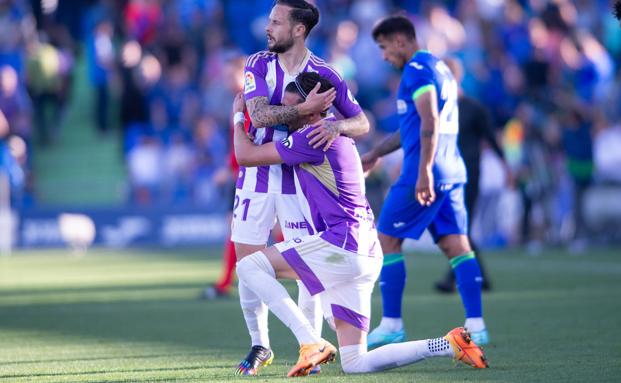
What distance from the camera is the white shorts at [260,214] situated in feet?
26.5

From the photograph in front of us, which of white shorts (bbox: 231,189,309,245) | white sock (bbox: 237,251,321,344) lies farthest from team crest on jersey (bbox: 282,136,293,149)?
white shorts (bbox: 231,189,309,245)

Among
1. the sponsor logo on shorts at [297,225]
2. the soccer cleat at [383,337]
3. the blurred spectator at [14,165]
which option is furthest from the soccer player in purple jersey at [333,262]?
the blurred spectator at [14,165]

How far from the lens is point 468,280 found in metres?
9.30

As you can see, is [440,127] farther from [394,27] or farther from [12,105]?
[12,105]

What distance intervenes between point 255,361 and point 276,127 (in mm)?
1527

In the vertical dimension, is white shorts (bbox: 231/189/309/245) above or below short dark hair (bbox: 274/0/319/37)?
below

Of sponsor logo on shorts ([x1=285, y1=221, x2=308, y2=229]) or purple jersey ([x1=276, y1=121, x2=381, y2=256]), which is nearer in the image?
purple jersey ([x1=276, y1=121, x2=381, y2=256])

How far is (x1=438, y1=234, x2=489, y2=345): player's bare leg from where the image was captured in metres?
9.16

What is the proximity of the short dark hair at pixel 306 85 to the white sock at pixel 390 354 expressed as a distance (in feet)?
5.16

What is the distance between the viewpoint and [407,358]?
7.18 m

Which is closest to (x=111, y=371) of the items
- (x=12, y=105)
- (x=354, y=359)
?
(x=354, y=359)

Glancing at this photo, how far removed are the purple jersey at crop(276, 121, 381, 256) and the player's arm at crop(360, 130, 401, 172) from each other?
1.66 metres

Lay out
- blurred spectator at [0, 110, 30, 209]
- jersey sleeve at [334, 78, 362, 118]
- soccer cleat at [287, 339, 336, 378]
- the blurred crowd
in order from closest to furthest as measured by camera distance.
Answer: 1. soccer cleat at [287, 339, 336, 378]
2. jersey sleeve at [334, 78, 362, 118]
3. the blurred crowd
4. blurred spectator at [0, 110, 30, 209]

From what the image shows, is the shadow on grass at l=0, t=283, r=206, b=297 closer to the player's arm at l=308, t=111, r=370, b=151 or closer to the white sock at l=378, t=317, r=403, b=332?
the white sock at l=378, t=317, r=403, b=332
